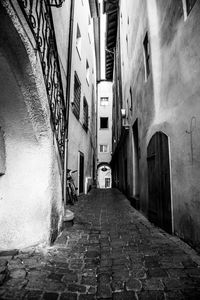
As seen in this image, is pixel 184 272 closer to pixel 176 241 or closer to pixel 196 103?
pixel 176 241

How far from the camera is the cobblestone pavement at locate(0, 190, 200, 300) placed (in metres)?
1.76

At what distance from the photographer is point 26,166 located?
278cm

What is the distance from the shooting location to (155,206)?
14.2 ft

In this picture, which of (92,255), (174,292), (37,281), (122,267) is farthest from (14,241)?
(174,292)

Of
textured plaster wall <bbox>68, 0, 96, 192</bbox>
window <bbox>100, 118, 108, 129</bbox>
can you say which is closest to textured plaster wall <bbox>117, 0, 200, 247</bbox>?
textured plaster wall <bbox>68, 0, 96, 192</bbox>

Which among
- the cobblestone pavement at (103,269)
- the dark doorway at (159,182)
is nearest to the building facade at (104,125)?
the dark doorway at (159,182)

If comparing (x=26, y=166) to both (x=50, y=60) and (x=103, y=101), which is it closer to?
(x=50, y=60)

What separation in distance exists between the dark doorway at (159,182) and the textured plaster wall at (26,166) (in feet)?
7.12

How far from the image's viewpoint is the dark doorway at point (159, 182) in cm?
375

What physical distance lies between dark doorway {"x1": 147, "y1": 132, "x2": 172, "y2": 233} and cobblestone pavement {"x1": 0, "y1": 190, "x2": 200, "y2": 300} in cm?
60

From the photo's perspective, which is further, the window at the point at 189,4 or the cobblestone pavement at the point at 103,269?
the window at the point at 189,4

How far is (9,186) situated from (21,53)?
1733 mm

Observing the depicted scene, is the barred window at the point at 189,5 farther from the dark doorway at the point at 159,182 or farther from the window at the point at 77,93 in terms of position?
the window at the point at 77,93

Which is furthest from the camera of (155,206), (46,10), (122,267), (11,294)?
(155,206)
